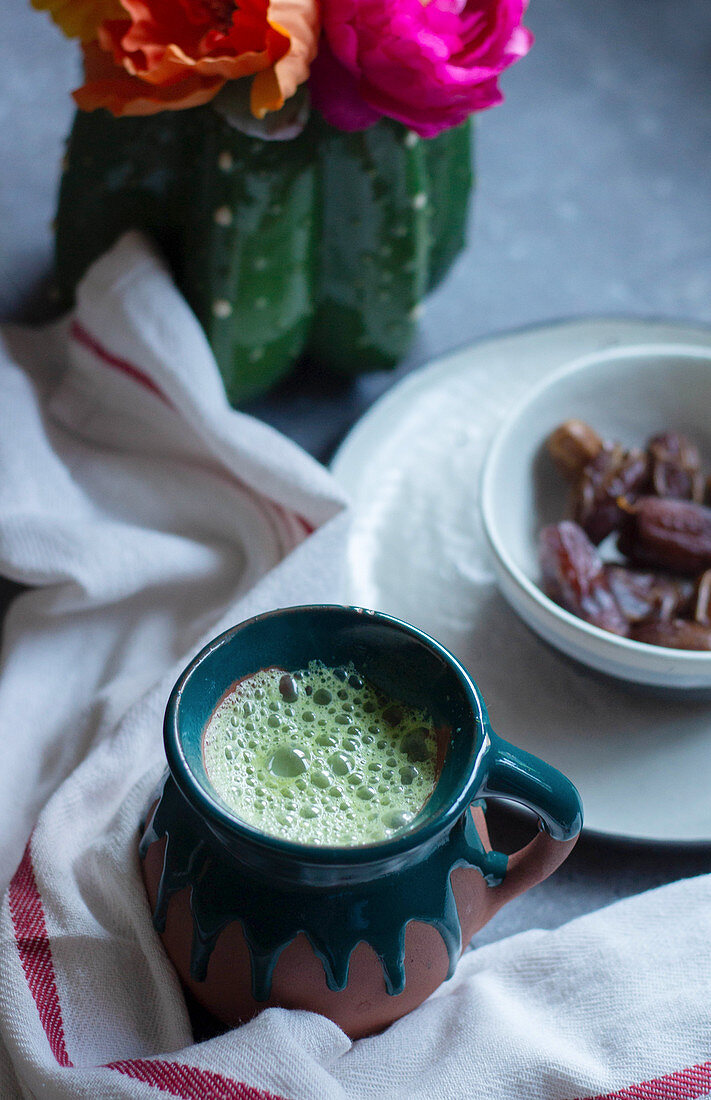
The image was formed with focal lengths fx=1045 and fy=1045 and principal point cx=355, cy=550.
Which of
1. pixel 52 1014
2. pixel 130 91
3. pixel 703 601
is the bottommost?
pixel 52 1014

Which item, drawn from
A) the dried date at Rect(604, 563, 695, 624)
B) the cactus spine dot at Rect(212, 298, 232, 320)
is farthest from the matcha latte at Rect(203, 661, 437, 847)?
the cactus spine dot at Rect(212, 298, 232, 320)

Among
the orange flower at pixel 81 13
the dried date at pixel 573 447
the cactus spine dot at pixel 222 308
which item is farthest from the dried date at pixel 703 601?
the orange flower at pixel 81 13

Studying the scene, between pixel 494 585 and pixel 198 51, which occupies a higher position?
pixel 198 51

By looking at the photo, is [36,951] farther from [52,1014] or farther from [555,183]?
[555,183]

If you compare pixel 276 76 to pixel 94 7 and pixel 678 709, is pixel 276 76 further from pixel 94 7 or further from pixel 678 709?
pixel 678 709

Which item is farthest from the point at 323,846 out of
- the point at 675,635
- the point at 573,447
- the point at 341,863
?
the point at 573,447

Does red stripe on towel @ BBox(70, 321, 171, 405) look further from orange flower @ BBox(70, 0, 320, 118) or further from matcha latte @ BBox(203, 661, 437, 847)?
matcha latte @ BBox(203, 661, 437, 847)

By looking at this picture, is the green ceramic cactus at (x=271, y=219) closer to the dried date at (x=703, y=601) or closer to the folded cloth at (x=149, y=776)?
the folded cloth at (x=149, y=776)
